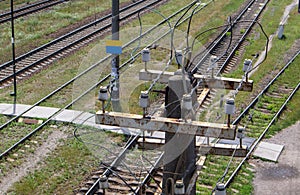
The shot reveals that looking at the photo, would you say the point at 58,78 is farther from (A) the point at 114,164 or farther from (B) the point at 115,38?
(A) the point at 114,164

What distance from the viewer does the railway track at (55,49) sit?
21.7m

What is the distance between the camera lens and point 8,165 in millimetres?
14578

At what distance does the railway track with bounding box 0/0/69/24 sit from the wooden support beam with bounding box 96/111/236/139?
2223cm

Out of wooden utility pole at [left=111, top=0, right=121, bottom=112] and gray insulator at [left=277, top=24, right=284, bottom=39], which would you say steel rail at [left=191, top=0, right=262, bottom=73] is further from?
wooden utility pole at [left=111, top=0, right=121, bottom=112]

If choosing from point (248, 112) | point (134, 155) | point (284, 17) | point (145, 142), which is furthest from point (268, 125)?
point (284, 17)

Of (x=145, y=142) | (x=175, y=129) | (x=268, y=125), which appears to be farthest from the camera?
(x=268, y=125)

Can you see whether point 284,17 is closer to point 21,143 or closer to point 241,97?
point 241,97

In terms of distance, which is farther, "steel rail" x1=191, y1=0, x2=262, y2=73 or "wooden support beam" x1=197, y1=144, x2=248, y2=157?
"steel rail" x1=191, y1=0, x2=262, y2=73

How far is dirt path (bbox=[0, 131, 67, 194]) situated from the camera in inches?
545

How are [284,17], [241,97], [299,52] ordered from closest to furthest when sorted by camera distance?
[241,97], [299,52], [284,17]

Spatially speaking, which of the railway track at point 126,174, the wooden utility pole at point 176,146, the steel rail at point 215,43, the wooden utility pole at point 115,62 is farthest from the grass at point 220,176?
the wooden utility pole at point 176,146

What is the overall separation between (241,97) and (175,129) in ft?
43.4

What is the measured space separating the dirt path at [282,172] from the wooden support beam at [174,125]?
743 centimetres

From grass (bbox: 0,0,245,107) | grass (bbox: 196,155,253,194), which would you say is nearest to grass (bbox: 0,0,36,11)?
grass (bbox: 0,0,245,107)
